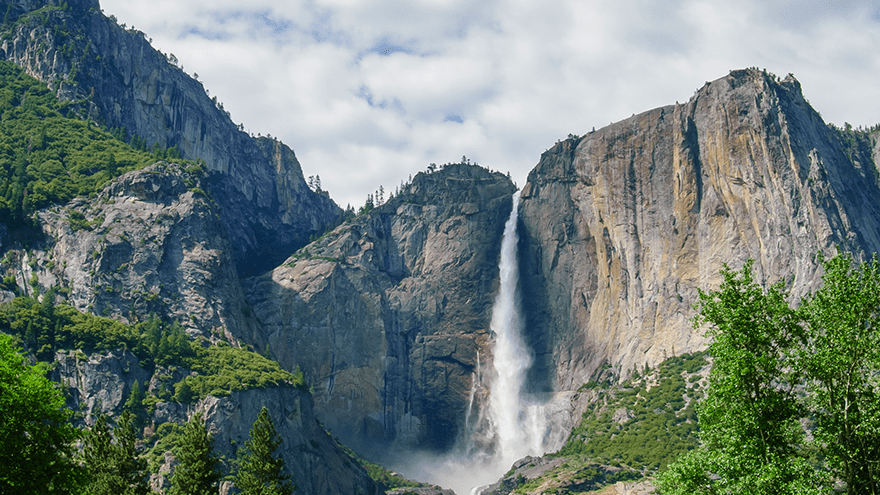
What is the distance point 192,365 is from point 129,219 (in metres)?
31.4

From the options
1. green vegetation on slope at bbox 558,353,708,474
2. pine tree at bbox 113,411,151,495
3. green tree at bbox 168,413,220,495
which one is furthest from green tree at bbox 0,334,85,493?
green vegetation on slope at bbox 558,353,708,474

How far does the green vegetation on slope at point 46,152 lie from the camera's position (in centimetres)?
10950

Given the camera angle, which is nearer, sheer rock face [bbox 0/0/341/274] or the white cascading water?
the white cascading water

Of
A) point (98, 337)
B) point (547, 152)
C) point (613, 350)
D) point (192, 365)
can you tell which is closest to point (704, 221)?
point (613, 350)

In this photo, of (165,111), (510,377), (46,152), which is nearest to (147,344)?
(46,152)

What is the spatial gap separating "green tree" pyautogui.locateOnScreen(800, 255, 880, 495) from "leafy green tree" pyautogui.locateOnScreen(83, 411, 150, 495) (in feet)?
123

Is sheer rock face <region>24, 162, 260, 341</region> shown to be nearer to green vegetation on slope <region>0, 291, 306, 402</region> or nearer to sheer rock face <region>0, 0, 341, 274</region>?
green vegetation on slope <region>0, 291, 306, 402</region>

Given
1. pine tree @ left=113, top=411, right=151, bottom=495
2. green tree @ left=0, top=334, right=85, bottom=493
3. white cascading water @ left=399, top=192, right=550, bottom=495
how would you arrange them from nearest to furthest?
green tree @ left=0, top=334, right=85, bottom=493 < pine tree @ left=113, top=411, right=151, bottom=495 < white cascading water @ left=399, top=192, right=550, bottom=495

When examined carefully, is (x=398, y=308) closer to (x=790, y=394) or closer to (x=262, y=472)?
(x=262, y=472)

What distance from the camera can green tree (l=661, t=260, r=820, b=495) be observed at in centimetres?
2455

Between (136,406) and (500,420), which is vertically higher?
(136,406)

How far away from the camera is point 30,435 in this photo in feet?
93.9

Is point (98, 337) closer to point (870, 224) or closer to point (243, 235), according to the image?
point (243, 235)

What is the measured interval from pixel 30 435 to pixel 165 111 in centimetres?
14175
